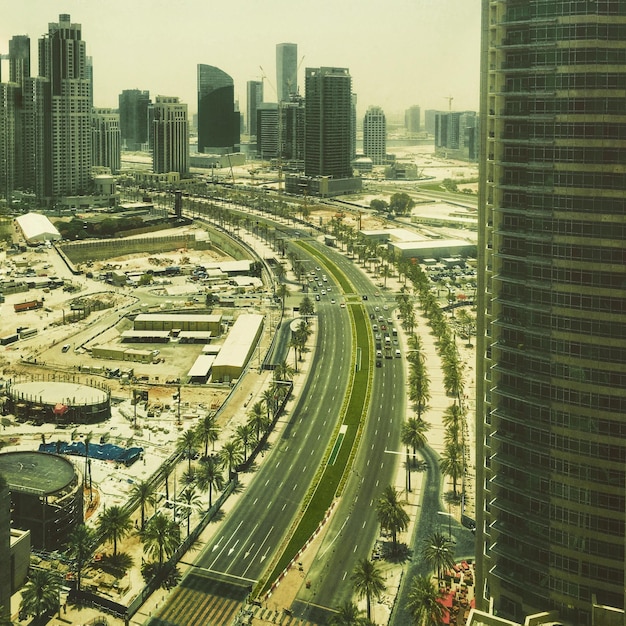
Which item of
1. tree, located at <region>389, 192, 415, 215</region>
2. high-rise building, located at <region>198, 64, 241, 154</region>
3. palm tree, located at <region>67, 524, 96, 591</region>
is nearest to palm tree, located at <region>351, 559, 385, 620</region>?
palm tree, located at <region>67, 524, 96, 591</region>

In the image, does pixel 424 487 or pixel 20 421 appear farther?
pixel 20 421

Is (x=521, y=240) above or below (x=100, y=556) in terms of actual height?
above

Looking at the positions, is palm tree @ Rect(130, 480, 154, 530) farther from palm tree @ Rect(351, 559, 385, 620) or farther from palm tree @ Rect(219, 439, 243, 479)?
palm tree @ Rect(351, 559, 385, 620)

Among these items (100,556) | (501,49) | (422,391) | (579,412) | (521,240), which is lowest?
(100,556)

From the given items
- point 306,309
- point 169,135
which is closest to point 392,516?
point 306,309

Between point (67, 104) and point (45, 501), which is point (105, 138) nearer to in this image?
point (67, 104)

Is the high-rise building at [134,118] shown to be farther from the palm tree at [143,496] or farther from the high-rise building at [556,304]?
the high-rise building at [556,304]

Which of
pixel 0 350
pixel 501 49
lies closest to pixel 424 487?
pixel 501 49

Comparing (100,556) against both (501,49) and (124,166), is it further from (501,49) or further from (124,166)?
(124,166)

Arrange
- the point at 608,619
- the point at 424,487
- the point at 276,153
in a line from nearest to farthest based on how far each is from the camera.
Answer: the point at 608,619
the point at 424,487
the point at 276,153
